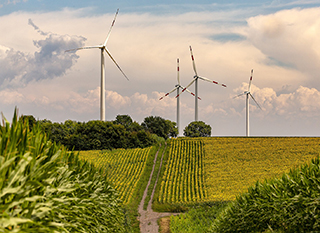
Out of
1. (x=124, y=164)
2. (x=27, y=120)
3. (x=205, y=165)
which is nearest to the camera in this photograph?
(x=27, y=120)

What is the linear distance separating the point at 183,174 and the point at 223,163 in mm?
11099

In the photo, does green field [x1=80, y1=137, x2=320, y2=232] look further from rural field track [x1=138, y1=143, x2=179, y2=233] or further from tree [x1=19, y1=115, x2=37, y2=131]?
tree [x1=19, y1=115, x2=37, y2=131]

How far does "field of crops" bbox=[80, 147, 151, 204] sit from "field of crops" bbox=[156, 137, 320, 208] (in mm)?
5040

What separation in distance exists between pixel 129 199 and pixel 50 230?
3804 centimetres

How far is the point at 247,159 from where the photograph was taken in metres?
65.8

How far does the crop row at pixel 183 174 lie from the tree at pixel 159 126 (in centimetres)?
3285

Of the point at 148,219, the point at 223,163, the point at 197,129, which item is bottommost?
the point at 148,219

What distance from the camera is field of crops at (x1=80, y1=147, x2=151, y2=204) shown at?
49344 mm

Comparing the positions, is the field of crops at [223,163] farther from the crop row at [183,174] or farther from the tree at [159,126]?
the tree at [159,126]

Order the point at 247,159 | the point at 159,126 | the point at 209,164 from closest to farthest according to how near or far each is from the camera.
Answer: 1. the point at 209,164
2. the point at 247,159
3. the point at 159,126

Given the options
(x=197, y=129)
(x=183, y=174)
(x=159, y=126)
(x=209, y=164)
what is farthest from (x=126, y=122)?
(x=183, y=174)

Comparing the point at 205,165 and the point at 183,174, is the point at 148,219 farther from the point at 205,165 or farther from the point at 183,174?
the point at 205,165

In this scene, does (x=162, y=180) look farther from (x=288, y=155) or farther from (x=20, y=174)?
(x=20, y=174)

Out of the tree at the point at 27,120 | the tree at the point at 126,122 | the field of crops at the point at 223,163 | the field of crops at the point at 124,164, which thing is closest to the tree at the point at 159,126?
the tree at the point at 126,122
